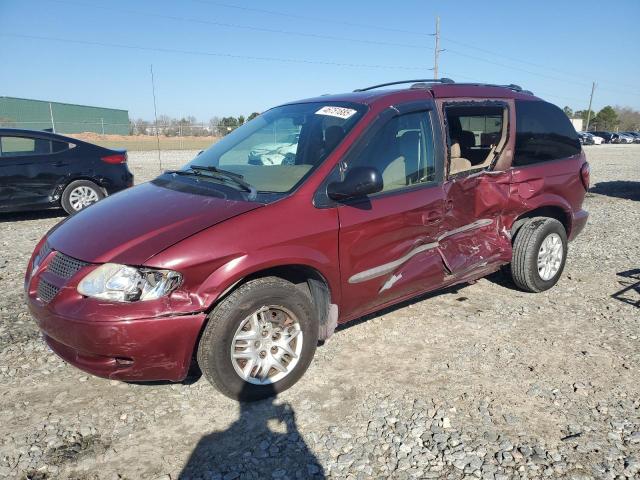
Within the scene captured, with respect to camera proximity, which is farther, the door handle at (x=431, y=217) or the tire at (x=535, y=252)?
the tire at (x=535, y=252)

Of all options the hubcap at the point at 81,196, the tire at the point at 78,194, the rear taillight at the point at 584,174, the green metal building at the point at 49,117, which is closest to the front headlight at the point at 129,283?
the rear taillight at the point at 584,174

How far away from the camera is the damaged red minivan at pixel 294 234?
8.81 ft

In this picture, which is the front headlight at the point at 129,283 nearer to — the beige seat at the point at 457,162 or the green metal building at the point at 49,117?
the beige seat at the point at 457,162

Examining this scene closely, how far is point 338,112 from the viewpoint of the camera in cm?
369

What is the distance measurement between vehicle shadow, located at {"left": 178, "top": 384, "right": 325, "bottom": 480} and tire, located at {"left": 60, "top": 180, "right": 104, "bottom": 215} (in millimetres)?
Result: 6597

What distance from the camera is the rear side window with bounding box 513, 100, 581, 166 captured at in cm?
455

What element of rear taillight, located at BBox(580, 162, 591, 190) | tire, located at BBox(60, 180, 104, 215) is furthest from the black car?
rear taillight, located at BBox(580, 162, 591, 190)

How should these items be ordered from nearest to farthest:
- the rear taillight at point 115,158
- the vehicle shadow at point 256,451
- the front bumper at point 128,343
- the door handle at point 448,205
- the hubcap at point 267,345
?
the vehicle shadow at point 256,451
the front bumper at point 128,343
the hubcap at point 267,345
the door handle at point 448,205
the rear taillight at point 115,158

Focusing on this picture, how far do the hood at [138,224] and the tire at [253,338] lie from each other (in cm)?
48

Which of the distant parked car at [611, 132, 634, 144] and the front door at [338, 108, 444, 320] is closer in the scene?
the front door at [338, 108, 444, 320]

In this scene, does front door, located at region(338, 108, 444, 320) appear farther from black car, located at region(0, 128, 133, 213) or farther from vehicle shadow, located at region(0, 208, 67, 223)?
vehicle shadow, located at region(0, 208, 67, 223)

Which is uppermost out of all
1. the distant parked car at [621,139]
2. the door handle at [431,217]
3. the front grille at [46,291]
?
the distant parked car at [621,139]

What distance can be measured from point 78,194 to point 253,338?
22.2 ft

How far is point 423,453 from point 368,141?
2.07 meters
